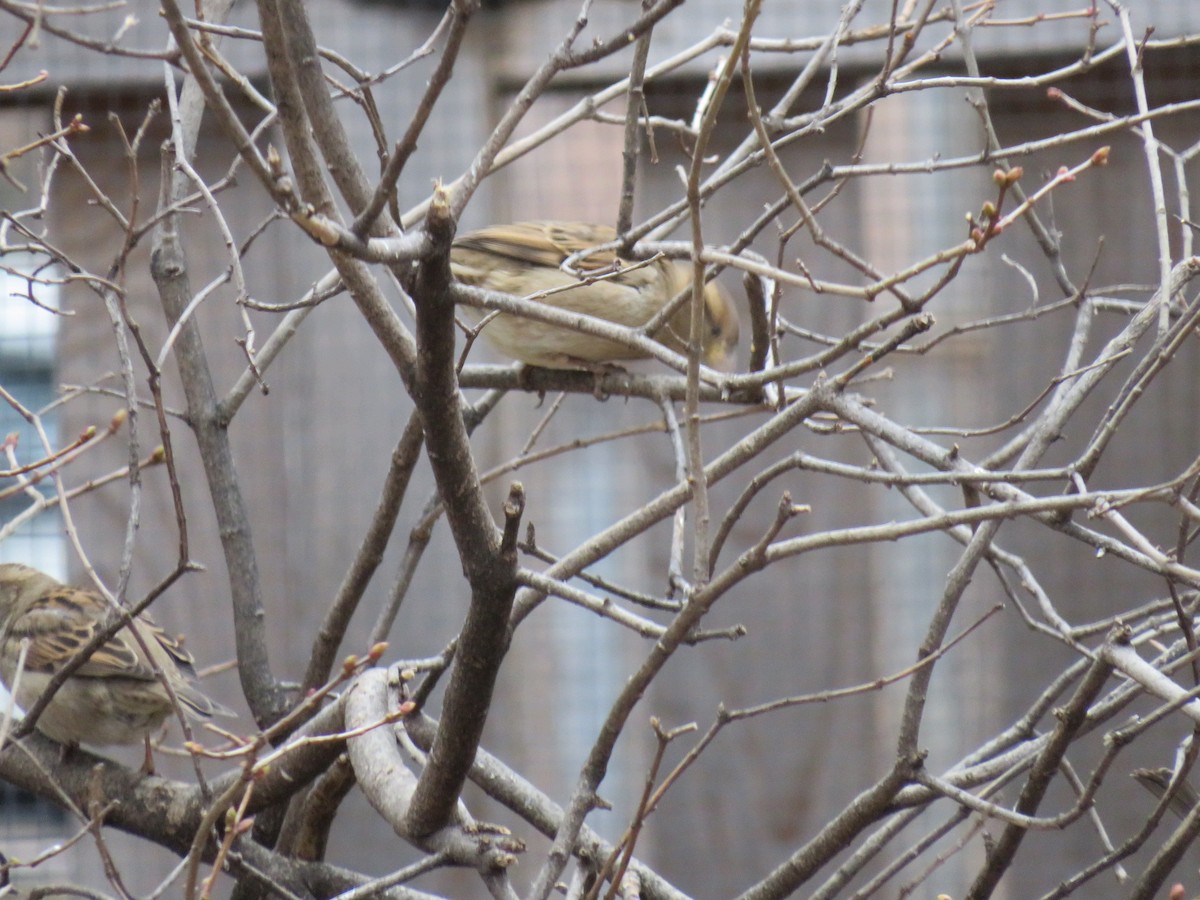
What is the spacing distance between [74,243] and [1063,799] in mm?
3277

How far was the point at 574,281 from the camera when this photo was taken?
2924 mm

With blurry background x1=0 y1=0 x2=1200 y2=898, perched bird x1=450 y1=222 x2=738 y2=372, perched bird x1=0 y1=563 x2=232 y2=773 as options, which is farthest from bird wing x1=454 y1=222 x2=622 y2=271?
perched bird x1=0 y1=563 x2=232 y2=773

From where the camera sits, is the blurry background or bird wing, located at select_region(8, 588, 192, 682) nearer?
bird wing, located at select_region(8, 588, 192, 682)

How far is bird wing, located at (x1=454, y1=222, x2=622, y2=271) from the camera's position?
304 centimetres

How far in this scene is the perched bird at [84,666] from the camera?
2.84 meters

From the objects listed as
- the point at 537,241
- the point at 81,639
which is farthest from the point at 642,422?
the point at 81,639

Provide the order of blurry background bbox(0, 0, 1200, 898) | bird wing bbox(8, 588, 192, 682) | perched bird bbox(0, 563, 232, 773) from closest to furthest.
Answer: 1. perched bird bbox(0, 563, 232, 773)
2. bird wing bbox(8, 588, 192, 682)
3. blurry background bbox(0, 0, 1200, 898)

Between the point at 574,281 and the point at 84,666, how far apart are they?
1.41 m

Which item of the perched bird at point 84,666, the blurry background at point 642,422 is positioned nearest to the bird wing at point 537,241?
the blurry background at point 642,422

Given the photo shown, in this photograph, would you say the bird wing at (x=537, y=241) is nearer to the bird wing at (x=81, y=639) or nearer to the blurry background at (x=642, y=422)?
the blurry background at (x=642, y=422)

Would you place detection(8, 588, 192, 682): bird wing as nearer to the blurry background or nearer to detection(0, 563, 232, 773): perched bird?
detection(0, 563, 232, 773): perched bird

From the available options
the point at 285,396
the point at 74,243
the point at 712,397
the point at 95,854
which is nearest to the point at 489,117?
the point at 285,396

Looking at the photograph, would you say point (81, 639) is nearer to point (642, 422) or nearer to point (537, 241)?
point (537, 241)

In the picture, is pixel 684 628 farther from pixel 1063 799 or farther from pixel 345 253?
pixel 1063 799
